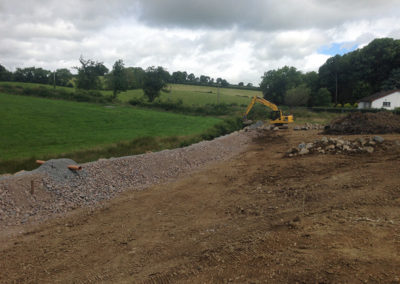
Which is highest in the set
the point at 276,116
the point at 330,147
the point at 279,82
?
the point at 279,82

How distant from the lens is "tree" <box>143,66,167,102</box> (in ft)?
161

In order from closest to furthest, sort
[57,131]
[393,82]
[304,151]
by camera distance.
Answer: [304,151] < [57,131] < [393,82]

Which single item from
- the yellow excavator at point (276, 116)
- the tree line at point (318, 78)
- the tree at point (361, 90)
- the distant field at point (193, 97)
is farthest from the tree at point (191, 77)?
the yellow excavator at point (276, 116)

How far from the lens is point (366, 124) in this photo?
19062mm

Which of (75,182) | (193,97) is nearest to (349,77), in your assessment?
(193,97)

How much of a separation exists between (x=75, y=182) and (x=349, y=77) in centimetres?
6269

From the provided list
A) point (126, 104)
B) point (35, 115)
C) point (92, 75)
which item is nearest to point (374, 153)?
point (35, 115)

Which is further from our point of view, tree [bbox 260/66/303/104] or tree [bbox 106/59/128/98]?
tree [bbox 260/66/303/104]

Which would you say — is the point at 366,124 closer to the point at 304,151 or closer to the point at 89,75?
the point at 304,151

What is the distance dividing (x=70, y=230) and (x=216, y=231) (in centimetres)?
368

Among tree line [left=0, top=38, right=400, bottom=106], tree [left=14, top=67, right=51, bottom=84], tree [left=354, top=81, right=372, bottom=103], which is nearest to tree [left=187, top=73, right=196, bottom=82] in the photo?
tree line [left=0, top=38, right=400, bottom=106]

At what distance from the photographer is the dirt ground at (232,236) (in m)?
3.81

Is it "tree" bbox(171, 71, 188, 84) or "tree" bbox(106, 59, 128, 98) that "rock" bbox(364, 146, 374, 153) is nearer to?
"tree" bbox(106, 59, 128, 98)

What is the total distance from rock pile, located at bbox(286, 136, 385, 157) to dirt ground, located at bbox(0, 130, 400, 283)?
256 centimetres
